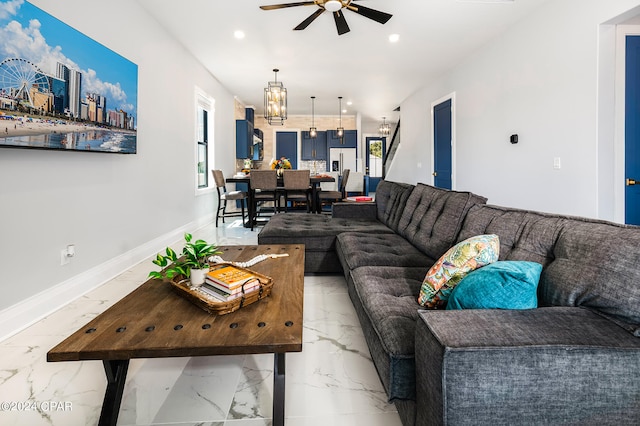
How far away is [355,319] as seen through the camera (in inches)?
90.4

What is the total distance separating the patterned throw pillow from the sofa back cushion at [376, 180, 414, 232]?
5.69 feet

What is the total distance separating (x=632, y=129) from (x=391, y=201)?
227 centimetres

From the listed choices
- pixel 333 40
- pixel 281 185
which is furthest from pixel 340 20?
pixel 281 185

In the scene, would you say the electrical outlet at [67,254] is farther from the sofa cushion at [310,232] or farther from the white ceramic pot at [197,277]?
the white ceramic pot at [197,277]

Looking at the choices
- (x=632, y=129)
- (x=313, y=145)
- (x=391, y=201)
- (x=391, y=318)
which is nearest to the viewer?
(x=391, y=318)

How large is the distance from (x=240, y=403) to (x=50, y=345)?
1.33m

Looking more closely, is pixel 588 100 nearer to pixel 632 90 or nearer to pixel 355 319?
pixel 632 90

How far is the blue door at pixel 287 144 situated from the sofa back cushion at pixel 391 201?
7417 millimetres

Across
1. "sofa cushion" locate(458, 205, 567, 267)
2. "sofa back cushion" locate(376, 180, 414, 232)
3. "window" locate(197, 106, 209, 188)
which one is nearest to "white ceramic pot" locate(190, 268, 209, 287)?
"sofa cushion" locate(458, 205, 567, 267)

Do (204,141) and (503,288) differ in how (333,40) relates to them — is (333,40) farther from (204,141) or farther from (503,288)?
(503,288)

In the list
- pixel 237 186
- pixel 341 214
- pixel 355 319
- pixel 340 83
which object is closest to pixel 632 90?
pixel 341 214

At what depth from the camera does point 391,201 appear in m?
3.60

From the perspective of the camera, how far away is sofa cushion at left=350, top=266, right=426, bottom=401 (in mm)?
1114

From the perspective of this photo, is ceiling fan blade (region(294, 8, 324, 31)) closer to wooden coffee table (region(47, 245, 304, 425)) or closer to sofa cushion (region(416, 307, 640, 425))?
wooden coffee table (region(47, 245, 304, 425))
